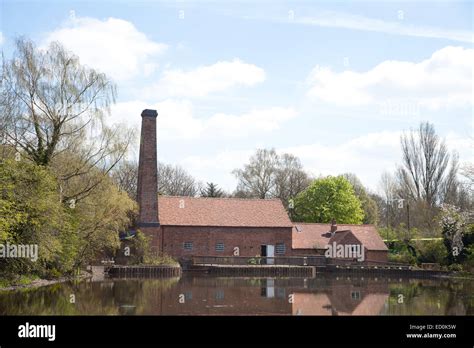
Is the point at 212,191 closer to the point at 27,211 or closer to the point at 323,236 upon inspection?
the point at 323,236

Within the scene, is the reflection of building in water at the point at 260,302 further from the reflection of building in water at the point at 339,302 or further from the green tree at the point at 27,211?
the green tree at the point at 27,211

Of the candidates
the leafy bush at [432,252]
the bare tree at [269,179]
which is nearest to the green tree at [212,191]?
the bare tree at [269,179]

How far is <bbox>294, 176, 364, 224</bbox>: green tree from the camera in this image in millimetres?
57094

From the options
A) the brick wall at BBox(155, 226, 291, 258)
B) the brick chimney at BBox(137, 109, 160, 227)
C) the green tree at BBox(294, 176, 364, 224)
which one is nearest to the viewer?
the brick chimney at BBox(137, 109, 160, 227)

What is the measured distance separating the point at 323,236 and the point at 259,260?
7.32 m

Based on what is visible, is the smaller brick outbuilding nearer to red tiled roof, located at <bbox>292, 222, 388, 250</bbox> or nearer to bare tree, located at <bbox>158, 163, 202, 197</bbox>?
red tiled roof, located at <bbox>292, 222, 388, 250</bbox>

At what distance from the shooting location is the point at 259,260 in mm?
44781

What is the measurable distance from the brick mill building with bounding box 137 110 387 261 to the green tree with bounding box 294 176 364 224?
19.5ft

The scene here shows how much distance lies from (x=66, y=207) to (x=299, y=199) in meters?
33.2

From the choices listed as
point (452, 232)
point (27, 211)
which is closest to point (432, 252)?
point (452, 232)

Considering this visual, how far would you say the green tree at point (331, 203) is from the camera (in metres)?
57.1

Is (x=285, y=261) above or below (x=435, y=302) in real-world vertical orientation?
above

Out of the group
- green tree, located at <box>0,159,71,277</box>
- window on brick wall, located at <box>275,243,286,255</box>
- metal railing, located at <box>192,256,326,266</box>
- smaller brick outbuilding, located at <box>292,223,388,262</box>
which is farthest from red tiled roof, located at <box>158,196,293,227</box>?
green tree, located at <box>0,159,71,277</box>

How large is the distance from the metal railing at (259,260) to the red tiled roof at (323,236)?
3.17 meters
